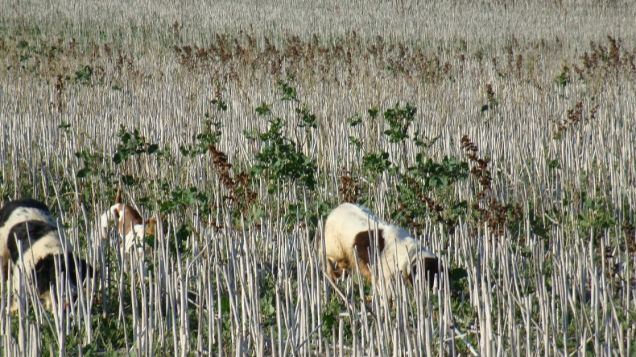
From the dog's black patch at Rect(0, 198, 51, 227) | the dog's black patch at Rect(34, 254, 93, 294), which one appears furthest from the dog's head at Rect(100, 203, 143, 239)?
the dog's black patch at Rect(34, 254, 93, 294)

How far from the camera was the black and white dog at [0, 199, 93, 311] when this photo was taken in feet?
13.5

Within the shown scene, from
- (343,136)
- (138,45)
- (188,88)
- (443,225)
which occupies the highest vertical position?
(138,45)

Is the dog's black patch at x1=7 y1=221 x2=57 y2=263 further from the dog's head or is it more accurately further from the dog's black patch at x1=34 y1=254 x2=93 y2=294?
the dog's head

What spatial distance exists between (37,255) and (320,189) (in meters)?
2.68

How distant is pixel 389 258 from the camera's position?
4570 millimetres

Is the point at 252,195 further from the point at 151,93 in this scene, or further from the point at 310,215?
the point at 151,93

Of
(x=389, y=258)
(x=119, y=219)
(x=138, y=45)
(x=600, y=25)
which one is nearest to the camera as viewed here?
(x=389, y=258)

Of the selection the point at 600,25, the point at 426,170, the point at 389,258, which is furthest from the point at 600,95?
the point at 600,25

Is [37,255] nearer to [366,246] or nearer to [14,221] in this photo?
[14,221]

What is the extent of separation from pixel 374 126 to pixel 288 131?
881 millimetres

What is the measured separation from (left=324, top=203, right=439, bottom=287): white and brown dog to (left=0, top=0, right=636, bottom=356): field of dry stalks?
141 mm

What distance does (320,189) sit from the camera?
21.7ft

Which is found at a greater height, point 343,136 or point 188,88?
point 188,88

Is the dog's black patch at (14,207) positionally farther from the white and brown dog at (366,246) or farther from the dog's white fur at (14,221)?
the white and brown dog at (366,246)
